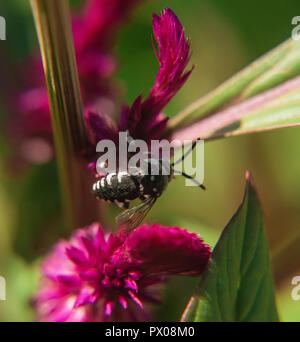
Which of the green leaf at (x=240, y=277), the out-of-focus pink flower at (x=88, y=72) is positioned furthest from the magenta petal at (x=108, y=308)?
the out-of-focus pink flower at (x=88, y=72)

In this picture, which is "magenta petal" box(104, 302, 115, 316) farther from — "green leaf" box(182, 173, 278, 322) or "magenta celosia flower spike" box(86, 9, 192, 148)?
"magenta celosia flower spike" box(86, 9, 192, 148)

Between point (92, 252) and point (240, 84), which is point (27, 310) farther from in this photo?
point (240, 84)

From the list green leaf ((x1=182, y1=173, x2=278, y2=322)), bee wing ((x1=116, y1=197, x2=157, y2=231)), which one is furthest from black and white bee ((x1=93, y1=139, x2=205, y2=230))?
green leaf ((x1=182, y1=173, x2=278, y2=322))

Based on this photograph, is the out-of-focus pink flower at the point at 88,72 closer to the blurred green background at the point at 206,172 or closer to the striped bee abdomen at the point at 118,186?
the blurred green background at the point at 206,172

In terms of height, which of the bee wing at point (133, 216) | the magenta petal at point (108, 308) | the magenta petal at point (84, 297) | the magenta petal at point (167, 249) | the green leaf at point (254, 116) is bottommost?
the magenta petal at point (108, 308)

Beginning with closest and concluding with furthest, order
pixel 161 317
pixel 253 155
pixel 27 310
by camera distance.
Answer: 1. pixel 161 317
2. pixel 27 310
3. pixel 253 155

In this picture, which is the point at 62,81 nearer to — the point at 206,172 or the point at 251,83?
the point at 251,83

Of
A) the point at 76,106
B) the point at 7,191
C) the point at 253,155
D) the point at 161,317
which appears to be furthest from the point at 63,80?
the point at 253,155
